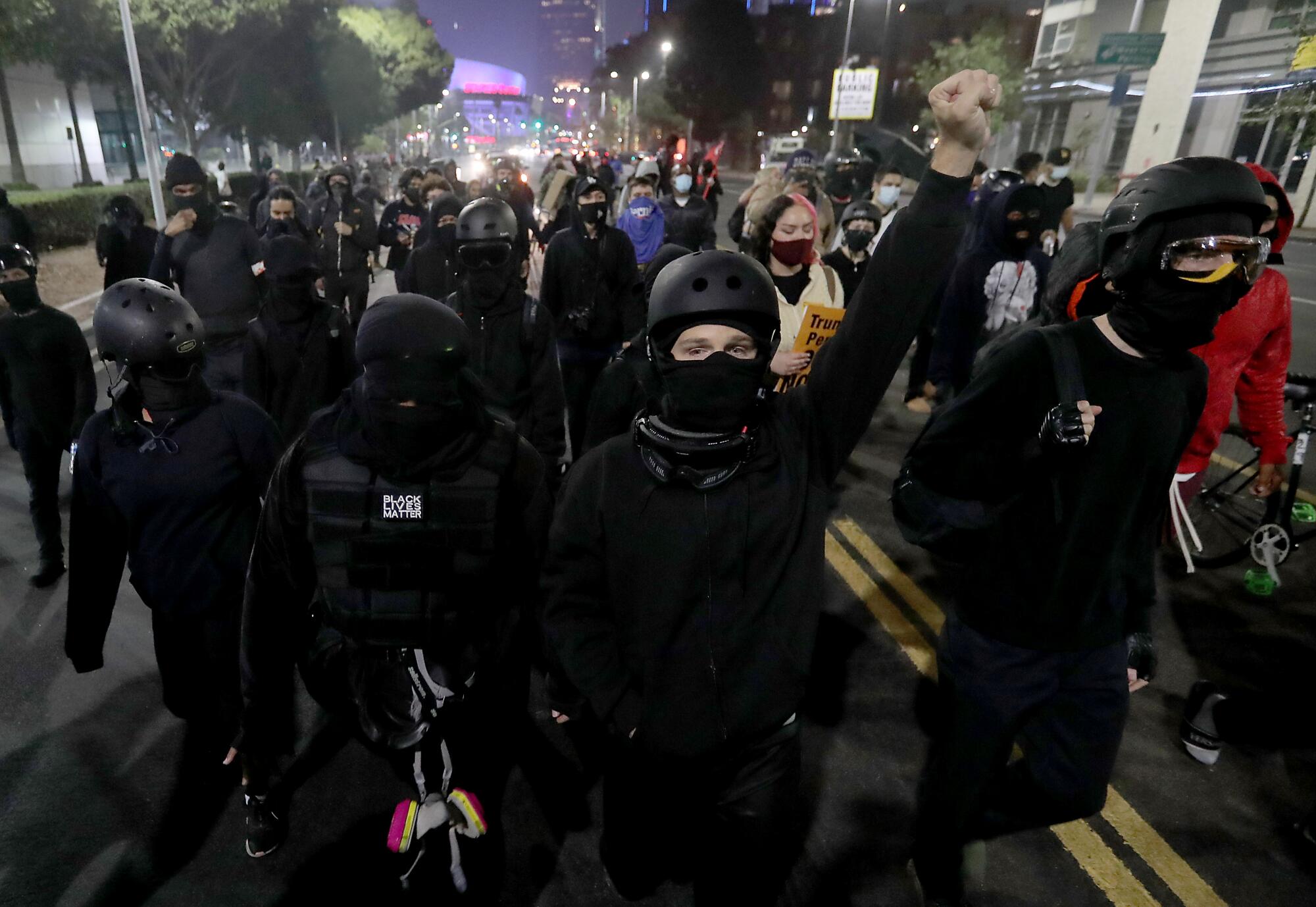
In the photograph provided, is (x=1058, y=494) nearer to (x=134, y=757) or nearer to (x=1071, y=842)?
(x=1071, y=842)

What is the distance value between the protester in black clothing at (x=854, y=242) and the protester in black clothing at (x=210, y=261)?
443cm

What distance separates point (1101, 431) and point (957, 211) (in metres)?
0.84

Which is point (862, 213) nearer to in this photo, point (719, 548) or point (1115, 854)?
point (1115, 854)

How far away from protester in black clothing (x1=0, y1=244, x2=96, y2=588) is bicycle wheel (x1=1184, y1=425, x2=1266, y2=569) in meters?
6.97

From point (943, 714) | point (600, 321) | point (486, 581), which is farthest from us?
point (600, 321)

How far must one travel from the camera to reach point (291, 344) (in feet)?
14.8

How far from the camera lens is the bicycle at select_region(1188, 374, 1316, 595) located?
4652mm

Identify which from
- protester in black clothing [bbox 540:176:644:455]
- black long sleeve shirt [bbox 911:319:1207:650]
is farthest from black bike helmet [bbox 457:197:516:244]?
black long sleeve shirt [bbox 911:319:1207:650]

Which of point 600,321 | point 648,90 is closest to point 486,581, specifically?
point 600,321

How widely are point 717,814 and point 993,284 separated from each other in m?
5.63

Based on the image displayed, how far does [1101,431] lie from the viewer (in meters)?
2.13

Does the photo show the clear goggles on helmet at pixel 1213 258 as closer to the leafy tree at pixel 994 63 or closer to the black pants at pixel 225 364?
the black pants at pixel 225 364

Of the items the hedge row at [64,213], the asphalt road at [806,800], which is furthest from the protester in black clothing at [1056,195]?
the hedge row at [64,213]

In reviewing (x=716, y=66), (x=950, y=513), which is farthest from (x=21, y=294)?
(x=716, y=66)
